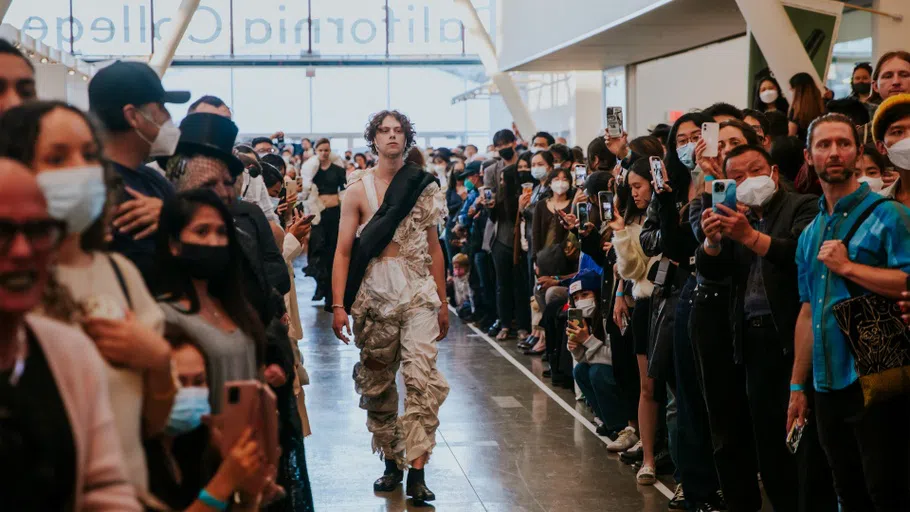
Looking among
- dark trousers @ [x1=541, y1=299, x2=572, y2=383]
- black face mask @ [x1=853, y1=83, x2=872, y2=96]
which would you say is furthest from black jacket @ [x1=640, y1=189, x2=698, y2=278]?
dark trousers @ [x1=541, y1=299, x2=572, y2=383]

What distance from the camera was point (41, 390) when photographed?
5.48ft

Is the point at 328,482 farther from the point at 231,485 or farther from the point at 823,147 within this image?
the point at 231,485

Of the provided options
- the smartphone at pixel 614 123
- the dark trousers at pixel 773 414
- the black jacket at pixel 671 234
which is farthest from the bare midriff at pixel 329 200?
the dark trousers at pixel 773 414

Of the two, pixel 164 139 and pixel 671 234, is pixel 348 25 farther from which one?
pixel 164 139

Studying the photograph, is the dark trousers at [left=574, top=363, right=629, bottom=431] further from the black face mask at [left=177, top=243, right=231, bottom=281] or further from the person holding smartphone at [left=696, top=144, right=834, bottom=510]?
the black face mask at [left=177, top=243, right=231, bottom=281]

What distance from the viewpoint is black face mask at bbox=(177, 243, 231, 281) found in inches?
102

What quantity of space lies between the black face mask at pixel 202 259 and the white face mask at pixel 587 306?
4730mm

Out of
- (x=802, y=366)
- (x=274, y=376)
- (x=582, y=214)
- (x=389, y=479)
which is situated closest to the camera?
(x=274, y=376)

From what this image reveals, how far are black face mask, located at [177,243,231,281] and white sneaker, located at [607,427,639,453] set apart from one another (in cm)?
441

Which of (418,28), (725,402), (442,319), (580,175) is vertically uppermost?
(418,28)

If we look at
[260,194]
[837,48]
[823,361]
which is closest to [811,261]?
[823,361]

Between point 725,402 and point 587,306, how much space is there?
2335 mm

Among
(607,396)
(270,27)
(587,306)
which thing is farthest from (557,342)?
(270,27)

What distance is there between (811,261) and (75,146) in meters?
2.91
